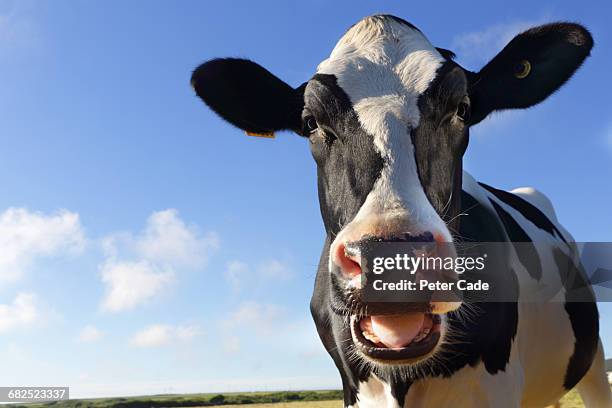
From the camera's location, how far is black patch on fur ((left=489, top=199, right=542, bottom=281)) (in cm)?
569

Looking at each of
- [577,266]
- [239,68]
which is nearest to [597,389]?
[577,266]

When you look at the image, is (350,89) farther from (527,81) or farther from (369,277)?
(527,81)

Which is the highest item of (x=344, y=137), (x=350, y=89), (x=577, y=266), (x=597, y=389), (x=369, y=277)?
(x=350, y=89)

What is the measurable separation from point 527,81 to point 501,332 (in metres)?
2.15

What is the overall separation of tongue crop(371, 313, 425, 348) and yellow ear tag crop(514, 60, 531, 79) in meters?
2.79

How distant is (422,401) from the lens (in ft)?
14.1

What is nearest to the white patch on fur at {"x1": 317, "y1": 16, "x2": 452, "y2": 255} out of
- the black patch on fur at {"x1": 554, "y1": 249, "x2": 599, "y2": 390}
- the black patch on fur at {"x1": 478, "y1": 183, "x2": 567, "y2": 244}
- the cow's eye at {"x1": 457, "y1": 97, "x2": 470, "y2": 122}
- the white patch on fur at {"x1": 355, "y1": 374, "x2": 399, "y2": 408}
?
the cow's eye at {"x1": 457, "y1": 97, "x2": 470, "y2": 122}

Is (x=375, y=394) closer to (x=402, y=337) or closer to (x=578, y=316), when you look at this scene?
(x=402, y=337)

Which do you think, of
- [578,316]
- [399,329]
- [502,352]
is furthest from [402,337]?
[578,316]

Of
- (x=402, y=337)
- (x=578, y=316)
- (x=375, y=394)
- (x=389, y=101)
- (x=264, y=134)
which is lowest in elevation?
(x=375, y=394)

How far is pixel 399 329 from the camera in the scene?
3.23m

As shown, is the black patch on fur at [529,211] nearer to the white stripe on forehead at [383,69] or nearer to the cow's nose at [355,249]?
the white stripe on forehead at [383,69]

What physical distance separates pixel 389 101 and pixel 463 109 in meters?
0.68

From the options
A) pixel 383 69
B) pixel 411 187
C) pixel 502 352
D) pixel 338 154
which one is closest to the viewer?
pixel 411 187
